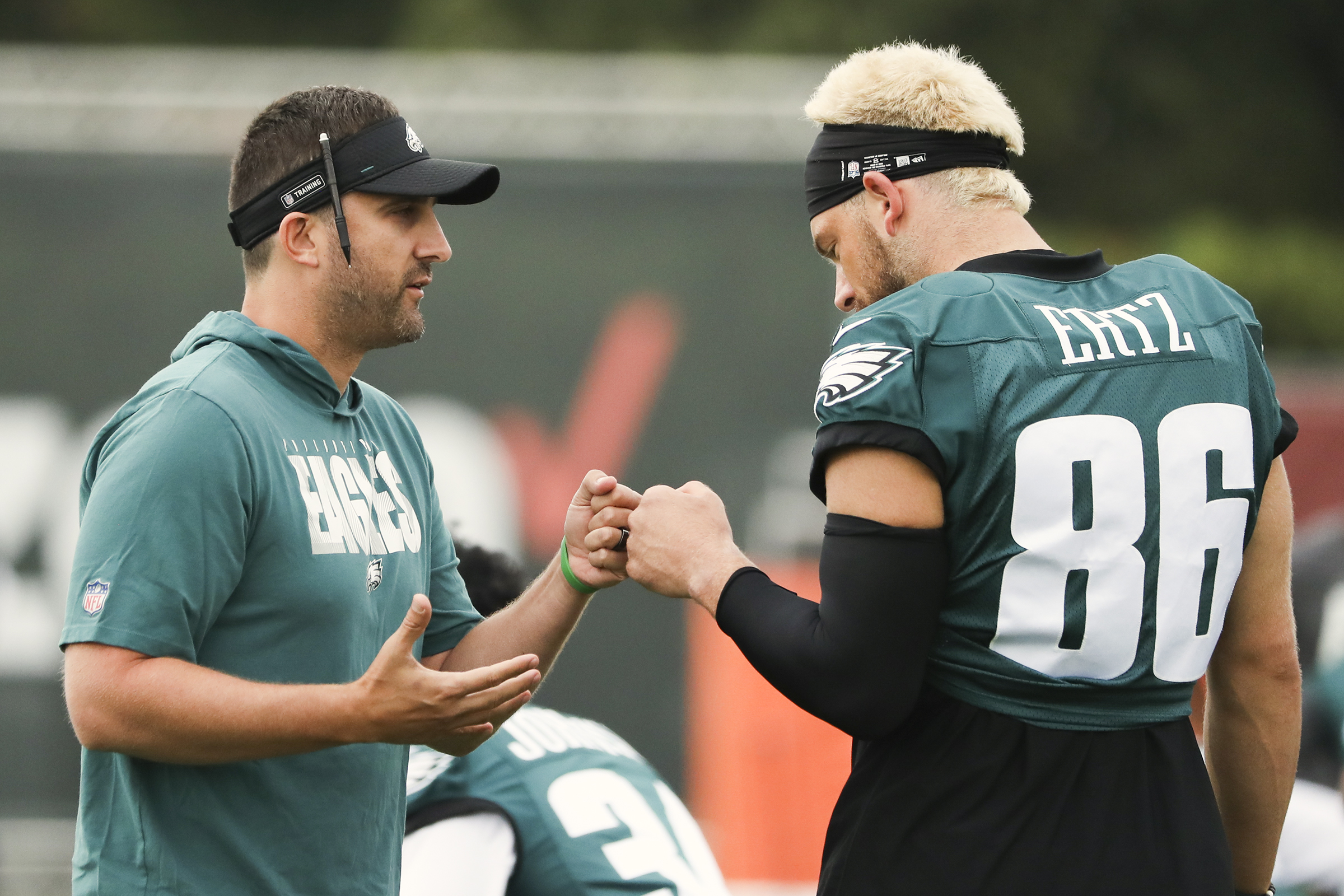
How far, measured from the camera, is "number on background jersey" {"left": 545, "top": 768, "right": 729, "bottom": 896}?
2951 mm

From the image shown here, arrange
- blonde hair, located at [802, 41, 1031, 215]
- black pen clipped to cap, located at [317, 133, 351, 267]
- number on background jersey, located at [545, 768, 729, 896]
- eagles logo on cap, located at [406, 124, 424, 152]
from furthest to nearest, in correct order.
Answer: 1. number on background jersey, located at [545, 768, 729, 896]
2. eagles logo on cap, located at [406, 124, 424, 152]
3. black pen clipped to cap, located at [317, 133, 351, 267]
4. blonde hair, located at [802, 41, 1031, 215]

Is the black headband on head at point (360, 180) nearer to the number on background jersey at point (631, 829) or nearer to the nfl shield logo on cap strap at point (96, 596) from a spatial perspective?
the nfl shield logo on cap strap at point (96, 596)

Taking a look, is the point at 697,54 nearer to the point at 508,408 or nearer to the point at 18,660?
the point at 508,408

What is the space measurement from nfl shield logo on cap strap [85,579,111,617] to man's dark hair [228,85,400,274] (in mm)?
785

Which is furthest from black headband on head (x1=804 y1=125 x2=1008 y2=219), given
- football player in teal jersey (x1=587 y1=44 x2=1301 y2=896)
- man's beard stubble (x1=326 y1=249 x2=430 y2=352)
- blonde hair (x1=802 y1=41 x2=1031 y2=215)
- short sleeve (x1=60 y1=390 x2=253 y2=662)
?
short sleeve (x1=60 y1=390 x2=253 y2=662)

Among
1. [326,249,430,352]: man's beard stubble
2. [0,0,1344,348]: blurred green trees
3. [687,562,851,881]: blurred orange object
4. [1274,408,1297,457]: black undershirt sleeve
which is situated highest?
[0,0,1344,348]: blurred green trees

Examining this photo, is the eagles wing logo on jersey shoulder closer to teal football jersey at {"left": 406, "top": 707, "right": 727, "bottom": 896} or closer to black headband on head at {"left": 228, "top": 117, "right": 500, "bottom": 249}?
black headband on head at {"left": 228, "top": 117, "right": 500, "bottom": 249}

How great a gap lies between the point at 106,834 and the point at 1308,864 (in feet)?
11.1

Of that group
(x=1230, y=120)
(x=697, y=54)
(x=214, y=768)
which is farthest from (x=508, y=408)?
(x=1230, y=120)

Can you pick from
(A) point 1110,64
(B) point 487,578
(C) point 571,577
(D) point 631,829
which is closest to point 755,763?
(B) point 487,578

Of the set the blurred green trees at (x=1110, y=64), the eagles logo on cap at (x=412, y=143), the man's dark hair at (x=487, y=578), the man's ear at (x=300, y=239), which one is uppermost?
the blurred green trees at (x=1110, y=64)

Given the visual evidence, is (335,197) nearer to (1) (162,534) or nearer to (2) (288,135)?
(2) (288,135)

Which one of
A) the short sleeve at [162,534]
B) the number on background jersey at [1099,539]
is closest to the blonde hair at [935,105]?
the number on background jersey at [1099,539]

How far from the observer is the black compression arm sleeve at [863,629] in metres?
2.06
